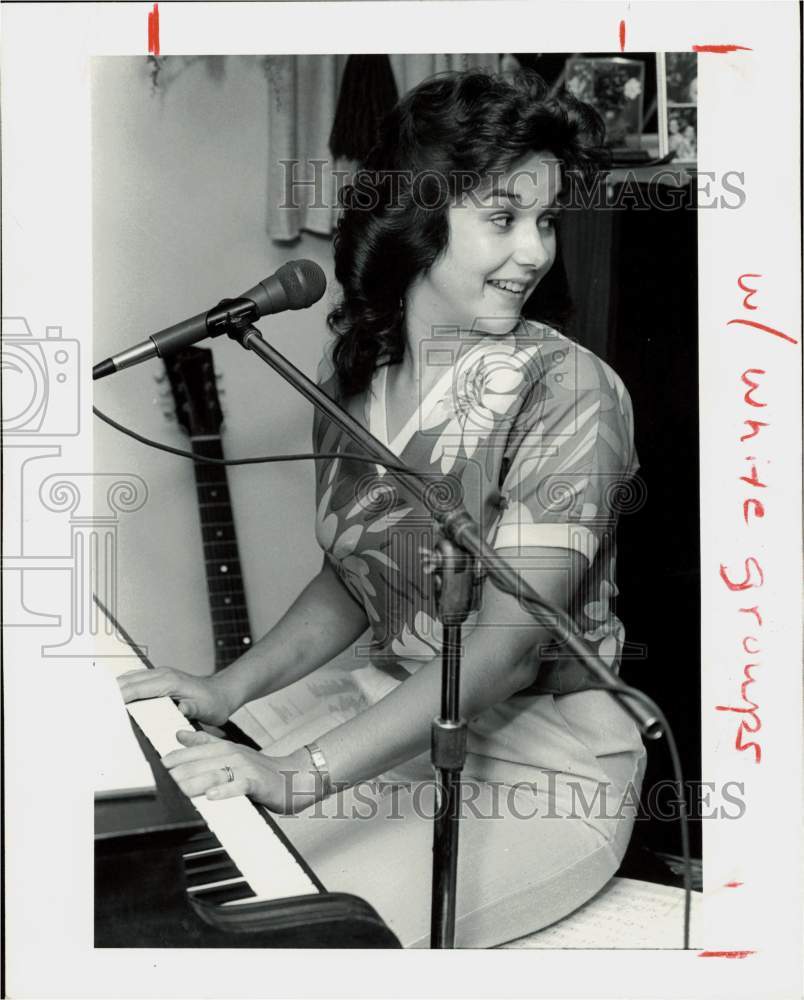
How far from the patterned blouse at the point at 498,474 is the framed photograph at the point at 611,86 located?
0.23 meters

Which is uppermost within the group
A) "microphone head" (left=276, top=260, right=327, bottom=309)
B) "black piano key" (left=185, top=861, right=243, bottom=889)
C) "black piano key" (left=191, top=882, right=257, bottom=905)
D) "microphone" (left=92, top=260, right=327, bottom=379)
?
"microphone head" (left=276, top=260, right=327, bottom=309)

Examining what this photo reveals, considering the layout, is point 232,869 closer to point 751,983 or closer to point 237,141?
point 751,983

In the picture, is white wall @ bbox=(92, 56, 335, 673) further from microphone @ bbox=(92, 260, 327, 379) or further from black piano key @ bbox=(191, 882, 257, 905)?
black piano key @ bbox=(191, 882, 257, 905)

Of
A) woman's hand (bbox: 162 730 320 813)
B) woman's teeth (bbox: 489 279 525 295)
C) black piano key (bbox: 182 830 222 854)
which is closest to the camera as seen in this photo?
black piano key (bbox: 182 830 222 854)

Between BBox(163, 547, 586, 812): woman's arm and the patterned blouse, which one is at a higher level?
the patterned blouse

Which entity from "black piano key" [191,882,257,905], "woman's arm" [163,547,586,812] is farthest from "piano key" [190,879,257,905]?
"woman's arm" [163,547,586,812]

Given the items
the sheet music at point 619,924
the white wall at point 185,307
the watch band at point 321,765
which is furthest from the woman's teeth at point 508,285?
the sheet music at point 619,924

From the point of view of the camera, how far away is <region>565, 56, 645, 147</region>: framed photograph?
3.69ft

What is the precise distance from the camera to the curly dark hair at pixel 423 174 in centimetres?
110

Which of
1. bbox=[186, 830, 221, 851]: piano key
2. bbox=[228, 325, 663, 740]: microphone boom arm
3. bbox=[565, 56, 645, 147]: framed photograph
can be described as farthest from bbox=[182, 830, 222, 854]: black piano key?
bbox=[565, 56, 645, 147]: framed photograph

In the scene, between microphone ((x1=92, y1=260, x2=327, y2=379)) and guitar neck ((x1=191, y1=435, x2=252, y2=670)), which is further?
guitar neck ((x1=191, y1=435, x2=252, y2=670))

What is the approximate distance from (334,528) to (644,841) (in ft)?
1.46

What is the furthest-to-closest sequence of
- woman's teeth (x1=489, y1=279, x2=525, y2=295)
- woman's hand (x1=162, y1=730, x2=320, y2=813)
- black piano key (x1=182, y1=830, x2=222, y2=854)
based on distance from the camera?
woman's teeth (x1=489, y1=279, x2=525, y2=295)
woman's hand (x1=162, y1=730, x2=320, y2=813)
black piano key (x1=182, y1=830, x2=222, y2=854)

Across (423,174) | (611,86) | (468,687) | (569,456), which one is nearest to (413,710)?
(468,687)
